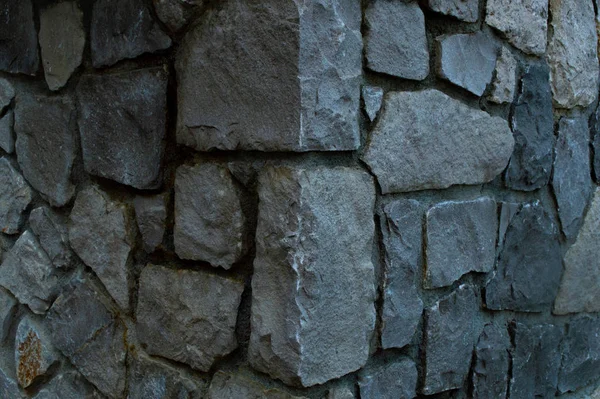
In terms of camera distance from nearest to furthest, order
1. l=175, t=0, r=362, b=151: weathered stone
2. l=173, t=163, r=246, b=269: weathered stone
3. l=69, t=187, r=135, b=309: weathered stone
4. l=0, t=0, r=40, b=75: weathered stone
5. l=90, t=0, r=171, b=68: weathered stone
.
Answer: l=175, t=0, r=362, b=151: weathered stone < l=173, t=163, r=246, b=269: weathered stone < l=90, t=0, r=171, b=68: weathered stone < l=69, t=187, r=135, b=309: weathered stone < l=0, t=0, r=40, b=75: weathered stone

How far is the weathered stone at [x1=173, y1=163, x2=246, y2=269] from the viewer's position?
117 cm

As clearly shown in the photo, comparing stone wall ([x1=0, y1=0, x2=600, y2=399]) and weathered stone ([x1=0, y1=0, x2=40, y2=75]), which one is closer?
stone wall ([x1=0, y1=0, x2=600, y2=399])

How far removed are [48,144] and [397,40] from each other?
0.87 m

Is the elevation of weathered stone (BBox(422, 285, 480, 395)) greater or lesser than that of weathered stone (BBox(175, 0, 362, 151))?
lesser

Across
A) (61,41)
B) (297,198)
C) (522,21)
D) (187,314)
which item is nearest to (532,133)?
(522,21)

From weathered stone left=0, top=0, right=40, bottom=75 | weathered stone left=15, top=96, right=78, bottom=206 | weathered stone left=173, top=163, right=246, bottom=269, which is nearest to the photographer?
weathered stone left=173, top=163, right=246, bottom=269

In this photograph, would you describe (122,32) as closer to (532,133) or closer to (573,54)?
(532,133)

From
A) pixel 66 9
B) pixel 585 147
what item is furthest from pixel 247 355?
pixel 585 147

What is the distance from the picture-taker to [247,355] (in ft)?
3.95

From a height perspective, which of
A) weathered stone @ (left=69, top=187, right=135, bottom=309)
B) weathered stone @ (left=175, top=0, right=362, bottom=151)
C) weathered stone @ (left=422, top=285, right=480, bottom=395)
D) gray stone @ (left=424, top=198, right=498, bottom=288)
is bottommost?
weathered stone @ (left=422, top=285, right=480, bottom=395)

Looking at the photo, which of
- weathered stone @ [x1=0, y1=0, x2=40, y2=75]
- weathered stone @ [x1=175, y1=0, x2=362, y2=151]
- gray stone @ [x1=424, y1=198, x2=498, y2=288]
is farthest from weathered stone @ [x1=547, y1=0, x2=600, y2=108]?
weathered stone @ [x1=0, y1=0, x2=40, y2=75]

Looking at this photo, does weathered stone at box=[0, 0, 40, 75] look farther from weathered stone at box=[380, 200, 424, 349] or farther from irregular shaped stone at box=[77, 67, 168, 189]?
weathered stone at box=[380, 200, 424, 349]

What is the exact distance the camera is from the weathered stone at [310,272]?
109 cm

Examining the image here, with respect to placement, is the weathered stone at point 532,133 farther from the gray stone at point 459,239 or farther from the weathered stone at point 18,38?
the weathered stone at point 18,38
